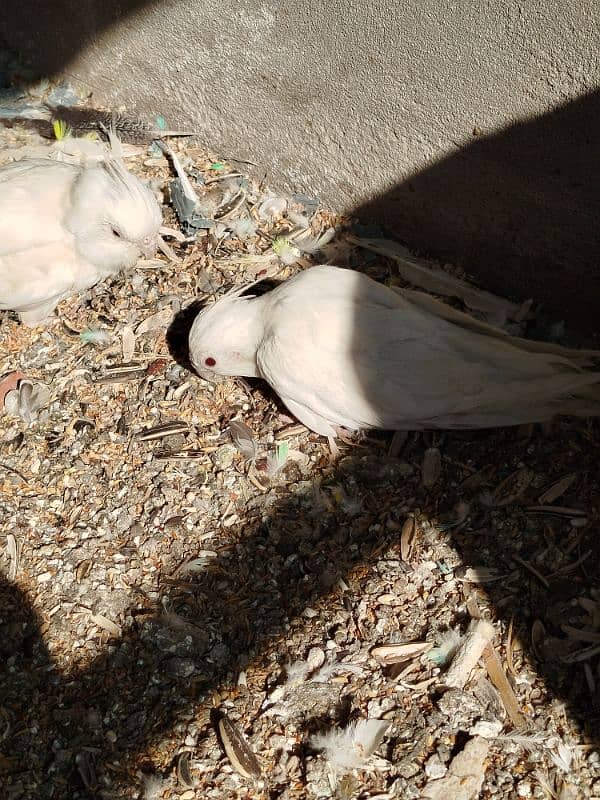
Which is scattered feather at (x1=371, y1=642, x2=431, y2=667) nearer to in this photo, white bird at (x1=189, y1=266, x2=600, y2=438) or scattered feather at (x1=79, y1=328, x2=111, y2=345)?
white bird at (x1=189, y1=266, x2=600, y2=438)

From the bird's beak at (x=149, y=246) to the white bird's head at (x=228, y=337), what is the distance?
0.45m

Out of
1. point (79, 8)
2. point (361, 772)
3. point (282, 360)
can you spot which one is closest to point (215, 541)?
point (282, 360)

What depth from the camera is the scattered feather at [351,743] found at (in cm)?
230

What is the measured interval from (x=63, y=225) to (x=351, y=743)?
2250 mm

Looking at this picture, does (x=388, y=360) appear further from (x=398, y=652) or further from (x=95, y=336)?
(x=95, y=336)

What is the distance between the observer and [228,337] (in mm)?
2920

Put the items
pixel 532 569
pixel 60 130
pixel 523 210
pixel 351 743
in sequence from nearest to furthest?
1. pixel 351 743
2. pixel 532 569
3. pixel 523 210
4. pixel 60 130

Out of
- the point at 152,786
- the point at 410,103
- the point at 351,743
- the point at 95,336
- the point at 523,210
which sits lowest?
the point at 152,786

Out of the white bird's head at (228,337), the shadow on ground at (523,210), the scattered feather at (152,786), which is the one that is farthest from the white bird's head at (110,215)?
the scattered feather at (152,786)

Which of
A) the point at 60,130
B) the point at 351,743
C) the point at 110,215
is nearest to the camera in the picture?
the point at 351,743

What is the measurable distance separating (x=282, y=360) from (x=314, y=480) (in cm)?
49

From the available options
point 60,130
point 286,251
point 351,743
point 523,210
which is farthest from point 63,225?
point 351,743

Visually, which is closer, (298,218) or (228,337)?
(228,337)

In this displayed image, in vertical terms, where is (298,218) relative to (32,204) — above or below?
below
